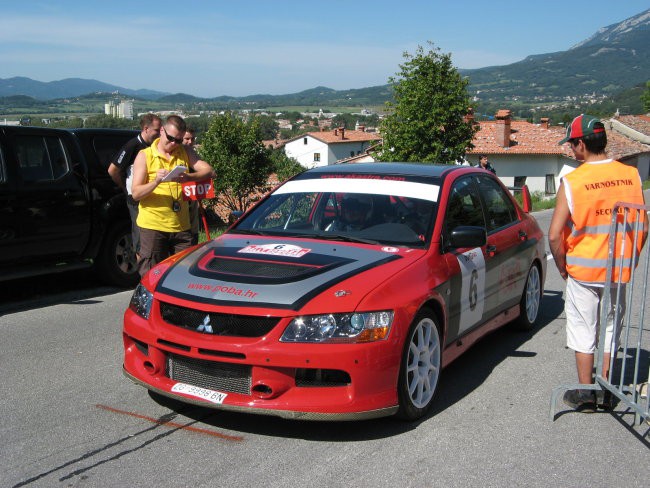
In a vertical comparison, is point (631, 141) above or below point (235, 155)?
above

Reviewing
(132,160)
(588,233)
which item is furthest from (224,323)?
(132,160)

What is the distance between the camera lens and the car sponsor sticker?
15.0ft

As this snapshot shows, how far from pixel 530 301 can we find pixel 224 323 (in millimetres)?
3703

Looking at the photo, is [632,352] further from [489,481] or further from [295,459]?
[295,459]

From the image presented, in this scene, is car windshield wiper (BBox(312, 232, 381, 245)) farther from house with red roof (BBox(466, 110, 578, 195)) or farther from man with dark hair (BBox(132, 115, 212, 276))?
house with red roof (BBox(466, 110, 578, 195))

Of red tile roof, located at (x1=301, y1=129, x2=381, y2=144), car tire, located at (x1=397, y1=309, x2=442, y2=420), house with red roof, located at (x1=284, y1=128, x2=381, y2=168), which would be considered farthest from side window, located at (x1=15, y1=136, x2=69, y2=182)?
red tile roof, located at (x1=301, y1=129, x2=381, y2=144)

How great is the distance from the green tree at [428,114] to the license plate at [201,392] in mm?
43401

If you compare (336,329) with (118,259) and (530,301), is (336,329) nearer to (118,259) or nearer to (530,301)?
(530,301)

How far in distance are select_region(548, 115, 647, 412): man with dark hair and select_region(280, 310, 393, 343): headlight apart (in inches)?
56.9

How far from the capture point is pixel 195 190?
638 centimetres

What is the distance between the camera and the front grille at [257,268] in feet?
13.7

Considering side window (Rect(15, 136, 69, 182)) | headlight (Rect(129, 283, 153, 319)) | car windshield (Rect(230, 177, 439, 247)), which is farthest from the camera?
side window (Rect(15, 136, 69, 182))

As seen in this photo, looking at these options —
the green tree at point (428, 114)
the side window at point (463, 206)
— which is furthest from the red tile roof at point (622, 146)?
the side window at point (463, 206)

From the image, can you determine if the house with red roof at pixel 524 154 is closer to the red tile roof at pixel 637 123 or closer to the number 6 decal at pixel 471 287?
the red tile roof at pixel 637 123
